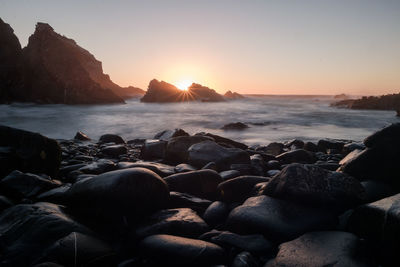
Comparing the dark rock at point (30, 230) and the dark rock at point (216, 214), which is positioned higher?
the dark rock at point (30, 230)

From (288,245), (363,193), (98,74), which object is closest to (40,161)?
(288,245)

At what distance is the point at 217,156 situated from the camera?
464cm

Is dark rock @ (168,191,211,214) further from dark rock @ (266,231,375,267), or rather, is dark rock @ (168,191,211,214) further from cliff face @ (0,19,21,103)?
cliff face @ (0,19,21,103)

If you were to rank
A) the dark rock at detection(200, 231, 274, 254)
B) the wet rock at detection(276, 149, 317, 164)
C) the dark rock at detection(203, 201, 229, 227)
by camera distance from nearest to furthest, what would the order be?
the dark rock at detection(200, 231, 274, 254) → the dark rock at detection(203, 201, 229, 227) → the wet rock at detection(276, 149, 317, 164)

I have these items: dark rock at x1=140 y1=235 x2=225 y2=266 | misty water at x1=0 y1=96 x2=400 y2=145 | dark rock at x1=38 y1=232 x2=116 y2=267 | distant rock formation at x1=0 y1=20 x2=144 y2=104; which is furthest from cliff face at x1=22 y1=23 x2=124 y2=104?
dark rock at x1=140 y1=235 x2=225 y2=266

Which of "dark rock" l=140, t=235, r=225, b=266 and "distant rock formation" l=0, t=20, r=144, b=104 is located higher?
"distant rock formation" l=0, t=20, r=144, b=104

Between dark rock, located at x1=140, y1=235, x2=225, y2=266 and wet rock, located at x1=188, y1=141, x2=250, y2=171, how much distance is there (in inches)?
99.4

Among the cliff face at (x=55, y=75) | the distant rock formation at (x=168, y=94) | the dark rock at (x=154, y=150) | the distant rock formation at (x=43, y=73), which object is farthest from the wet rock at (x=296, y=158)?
the distant rock formation at (x=168, y=94)

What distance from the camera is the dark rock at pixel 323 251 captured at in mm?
1755

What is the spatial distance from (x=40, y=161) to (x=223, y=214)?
268cm

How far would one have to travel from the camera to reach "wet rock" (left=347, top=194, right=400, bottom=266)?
5.92 ft

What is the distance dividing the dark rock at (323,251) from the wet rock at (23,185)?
2511 millimetres

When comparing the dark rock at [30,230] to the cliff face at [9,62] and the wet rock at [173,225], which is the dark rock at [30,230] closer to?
the wet rock at [173,225]

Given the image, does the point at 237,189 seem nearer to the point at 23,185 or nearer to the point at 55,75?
the point at 23,185
